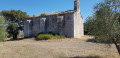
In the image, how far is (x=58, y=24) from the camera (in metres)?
22.7

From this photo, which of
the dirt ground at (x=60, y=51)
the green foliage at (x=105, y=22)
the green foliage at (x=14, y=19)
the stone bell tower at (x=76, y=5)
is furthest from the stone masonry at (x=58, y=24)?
the green foliage at (x=105, y=22)

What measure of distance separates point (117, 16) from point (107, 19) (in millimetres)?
661

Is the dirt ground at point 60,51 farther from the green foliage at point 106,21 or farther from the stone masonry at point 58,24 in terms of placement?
the stone masonry at point 58,24

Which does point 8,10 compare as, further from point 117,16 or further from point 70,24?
point 117,16

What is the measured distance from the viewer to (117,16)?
583 cm

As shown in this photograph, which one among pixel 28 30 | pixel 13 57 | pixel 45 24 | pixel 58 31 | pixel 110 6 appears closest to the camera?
pixel 110 6

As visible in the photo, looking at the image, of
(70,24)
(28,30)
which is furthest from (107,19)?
(28,30)

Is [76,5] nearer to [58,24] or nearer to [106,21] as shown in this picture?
[58,24]

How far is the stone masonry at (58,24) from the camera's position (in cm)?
2158

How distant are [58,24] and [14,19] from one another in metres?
13.4

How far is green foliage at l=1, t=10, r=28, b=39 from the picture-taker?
88.0 feet

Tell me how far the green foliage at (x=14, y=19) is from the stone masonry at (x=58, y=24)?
1.94 metres

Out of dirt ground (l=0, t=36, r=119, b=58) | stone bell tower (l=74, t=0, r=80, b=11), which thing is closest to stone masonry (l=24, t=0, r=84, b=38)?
stone bell tower (l=74, t=0, r=80, b=11)

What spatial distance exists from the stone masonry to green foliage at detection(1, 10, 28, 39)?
194cm
